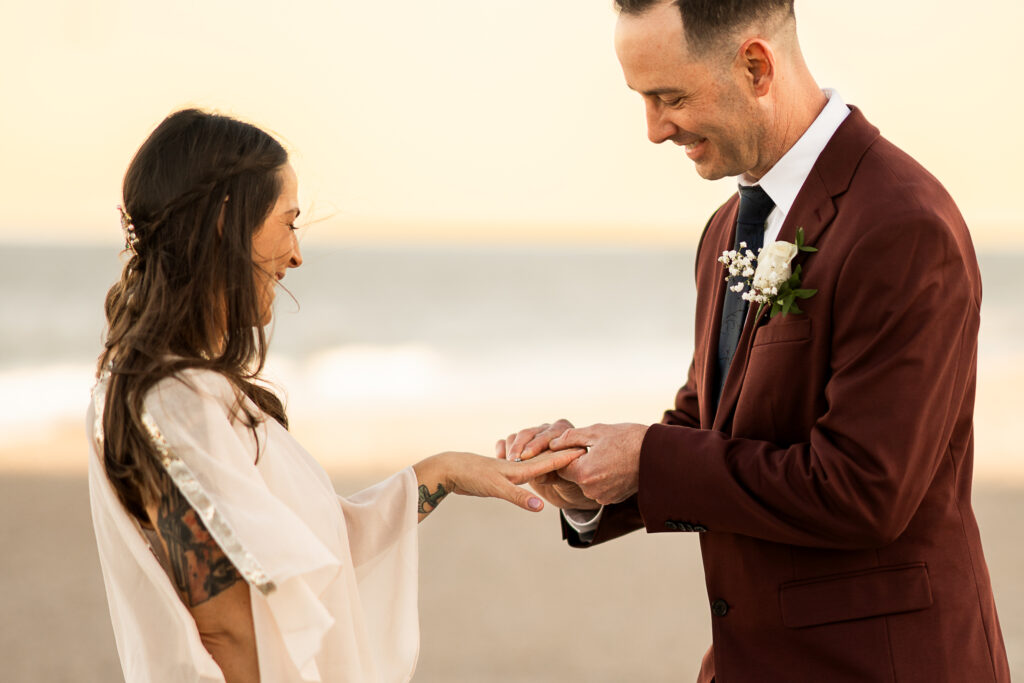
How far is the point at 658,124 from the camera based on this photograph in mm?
2963

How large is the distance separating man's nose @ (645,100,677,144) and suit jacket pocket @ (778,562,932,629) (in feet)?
3.89

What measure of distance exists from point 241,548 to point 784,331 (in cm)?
132

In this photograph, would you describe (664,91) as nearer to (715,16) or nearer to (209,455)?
(715,16)

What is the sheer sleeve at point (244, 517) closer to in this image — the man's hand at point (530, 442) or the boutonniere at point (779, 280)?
the man's hand at point (530, 442)

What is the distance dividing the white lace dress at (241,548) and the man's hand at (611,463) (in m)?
0.65

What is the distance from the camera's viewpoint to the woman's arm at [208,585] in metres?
2.41

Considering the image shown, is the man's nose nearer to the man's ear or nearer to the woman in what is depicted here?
the man's ear

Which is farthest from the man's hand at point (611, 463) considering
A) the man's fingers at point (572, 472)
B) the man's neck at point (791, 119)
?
the man's neck at point (791, 119)

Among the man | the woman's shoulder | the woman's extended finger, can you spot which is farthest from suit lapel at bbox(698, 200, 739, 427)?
the woman's shoulder

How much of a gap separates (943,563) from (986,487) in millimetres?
8498

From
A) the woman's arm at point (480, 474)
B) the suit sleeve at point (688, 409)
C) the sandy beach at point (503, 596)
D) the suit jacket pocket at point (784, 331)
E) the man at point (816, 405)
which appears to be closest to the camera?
the man at point (816, 405)

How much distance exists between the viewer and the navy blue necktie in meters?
3.00

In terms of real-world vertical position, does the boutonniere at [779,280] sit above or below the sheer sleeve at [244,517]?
above

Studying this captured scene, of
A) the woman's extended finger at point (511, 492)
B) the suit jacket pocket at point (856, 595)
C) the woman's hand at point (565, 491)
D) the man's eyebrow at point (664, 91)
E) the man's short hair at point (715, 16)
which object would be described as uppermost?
the man's short hair at point (715, 16)
